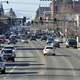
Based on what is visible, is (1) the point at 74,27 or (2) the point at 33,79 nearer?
(2) the point at 33,79

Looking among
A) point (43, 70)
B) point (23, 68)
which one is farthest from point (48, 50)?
point (43, 70)

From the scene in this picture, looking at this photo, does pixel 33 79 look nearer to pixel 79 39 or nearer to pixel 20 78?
pixel 20 78

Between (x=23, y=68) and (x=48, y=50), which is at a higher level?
(x=23, y=68)

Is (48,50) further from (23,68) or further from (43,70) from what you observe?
(43,70)

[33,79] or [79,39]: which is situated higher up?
[33,79]

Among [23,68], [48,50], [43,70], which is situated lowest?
[48,50]

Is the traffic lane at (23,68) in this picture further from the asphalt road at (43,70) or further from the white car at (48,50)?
the white car at (48,50)

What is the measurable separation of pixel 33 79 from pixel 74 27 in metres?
143

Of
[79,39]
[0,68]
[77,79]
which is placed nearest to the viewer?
[77,79]

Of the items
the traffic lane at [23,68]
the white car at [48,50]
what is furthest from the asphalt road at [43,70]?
the white car at [48,50]

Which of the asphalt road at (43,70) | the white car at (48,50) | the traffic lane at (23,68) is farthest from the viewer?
the white car at (48,50)

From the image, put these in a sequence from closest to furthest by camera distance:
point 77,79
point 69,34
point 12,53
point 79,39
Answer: point 77,79
point 12,53
point 79,39
point 69,34

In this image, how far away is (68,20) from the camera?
589ft

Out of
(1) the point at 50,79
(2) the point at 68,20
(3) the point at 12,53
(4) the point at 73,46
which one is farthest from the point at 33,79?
(2) the point at 68,20
